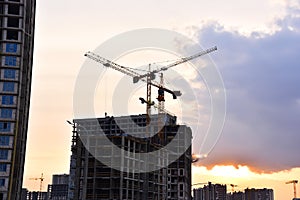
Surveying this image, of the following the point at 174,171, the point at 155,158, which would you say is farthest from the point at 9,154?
the point at 174,171

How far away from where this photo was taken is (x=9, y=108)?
9031 centimetres

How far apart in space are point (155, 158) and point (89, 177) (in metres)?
31.8

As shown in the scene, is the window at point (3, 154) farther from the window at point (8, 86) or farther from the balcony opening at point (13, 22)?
the balcony opening at point (13, 22)

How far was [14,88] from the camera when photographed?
9150 centimetres

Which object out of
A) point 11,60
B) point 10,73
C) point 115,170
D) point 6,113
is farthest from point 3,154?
point 115,170

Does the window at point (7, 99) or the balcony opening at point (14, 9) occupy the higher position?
the balcony opening at point (14, 9)

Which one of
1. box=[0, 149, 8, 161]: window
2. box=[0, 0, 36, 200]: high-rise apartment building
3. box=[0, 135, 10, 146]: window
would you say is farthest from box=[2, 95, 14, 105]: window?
box=[0, 149, 8, 161]: window

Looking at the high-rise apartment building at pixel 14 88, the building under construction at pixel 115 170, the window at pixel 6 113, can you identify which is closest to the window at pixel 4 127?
the high-rise apartment building at pixel 14 88

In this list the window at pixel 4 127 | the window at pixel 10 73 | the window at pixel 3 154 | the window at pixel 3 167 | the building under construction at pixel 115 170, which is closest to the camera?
the window at pixel 3 167

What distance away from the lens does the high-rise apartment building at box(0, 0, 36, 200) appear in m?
87.6

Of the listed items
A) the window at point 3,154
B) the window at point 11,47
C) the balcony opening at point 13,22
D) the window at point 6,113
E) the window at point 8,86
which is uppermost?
the balcony opening at point 13,22

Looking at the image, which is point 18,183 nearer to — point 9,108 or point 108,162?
point 9,108

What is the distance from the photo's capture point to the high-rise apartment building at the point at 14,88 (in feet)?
287

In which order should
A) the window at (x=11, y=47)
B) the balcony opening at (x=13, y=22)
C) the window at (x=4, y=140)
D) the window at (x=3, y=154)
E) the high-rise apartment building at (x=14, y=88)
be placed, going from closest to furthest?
the window at (x=3, y=154)
the high-rise apartment building at (x=14, y=88)
the window at (x=4, y=140)
the window at (x=11, y=47)
the balcony opening at (x=13, y=22)
